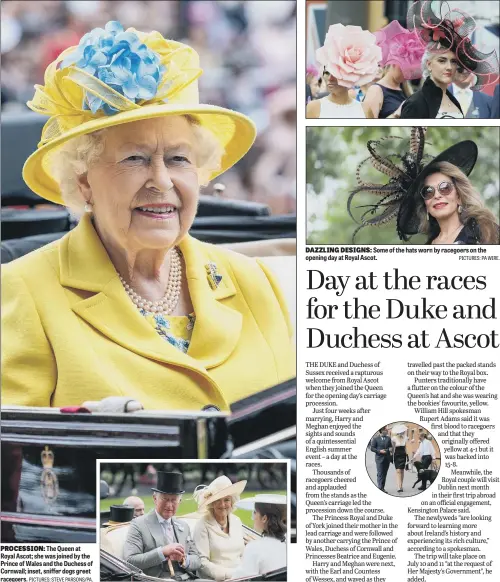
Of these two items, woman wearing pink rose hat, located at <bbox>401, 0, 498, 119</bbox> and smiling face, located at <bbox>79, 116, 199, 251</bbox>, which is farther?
woman wearing pink rose hat, located at <bbox>401, 0, 498, 119</bbox>

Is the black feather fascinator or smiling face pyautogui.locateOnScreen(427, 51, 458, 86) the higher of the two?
smiling face pyautogui.locateOnScreen(427, 51, 458, 86)

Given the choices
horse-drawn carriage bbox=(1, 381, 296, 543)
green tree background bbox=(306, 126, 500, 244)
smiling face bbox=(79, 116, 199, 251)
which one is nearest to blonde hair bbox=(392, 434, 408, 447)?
horse-drawn carriage bbox=(1, 381, 296, 543)

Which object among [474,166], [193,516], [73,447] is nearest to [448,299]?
[474,166]

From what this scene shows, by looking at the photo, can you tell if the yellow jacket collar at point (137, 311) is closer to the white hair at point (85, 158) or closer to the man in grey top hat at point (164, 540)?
the white hair at point (85, 158)

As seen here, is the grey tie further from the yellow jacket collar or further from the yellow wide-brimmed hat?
the yellow wide-brimmed hat

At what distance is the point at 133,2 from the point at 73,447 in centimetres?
157

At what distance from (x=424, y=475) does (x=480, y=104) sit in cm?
133

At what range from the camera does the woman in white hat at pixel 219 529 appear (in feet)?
11.1

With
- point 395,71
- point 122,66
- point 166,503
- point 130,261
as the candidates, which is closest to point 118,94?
point 122,66

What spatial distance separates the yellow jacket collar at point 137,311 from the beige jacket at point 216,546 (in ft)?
1.51

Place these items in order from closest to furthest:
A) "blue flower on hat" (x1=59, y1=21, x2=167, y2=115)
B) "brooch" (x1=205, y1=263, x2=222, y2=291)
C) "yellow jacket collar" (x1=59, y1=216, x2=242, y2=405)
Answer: "blue flower on hat" (x1=59, y1=21, x2=167, y2=115) → "yellow jacket collar" (x1=59, y1=216, x2=242, y2=405) → "brooch" (x1=205, y1=263, x2=222, y2=291)

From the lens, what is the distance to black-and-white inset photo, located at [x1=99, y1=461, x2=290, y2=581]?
11.1ft

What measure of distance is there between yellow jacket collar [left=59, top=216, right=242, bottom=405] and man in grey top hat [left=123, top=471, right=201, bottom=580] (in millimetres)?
378

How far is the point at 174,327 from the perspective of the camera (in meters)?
3.38
